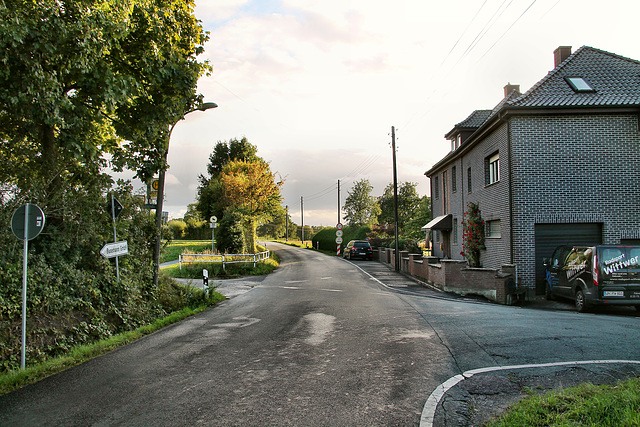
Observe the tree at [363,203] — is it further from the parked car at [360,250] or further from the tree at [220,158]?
the parked car at [360,250]

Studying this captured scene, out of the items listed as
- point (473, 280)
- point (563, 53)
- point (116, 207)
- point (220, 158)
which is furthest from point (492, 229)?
point (220, 158)

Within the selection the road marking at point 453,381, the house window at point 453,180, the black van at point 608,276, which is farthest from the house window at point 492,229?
the road marking at point 453,381

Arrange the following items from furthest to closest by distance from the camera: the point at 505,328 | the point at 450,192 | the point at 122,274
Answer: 1. the point at 450,192
2. the point at 122,274
3. the point at 505,328

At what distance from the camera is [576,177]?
15562 millimetres

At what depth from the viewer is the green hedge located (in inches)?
1811

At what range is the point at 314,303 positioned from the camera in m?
12.5

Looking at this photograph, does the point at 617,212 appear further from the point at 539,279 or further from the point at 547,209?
the point at 539,279

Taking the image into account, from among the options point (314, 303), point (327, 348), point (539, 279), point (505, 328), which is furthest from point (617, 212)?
point (327, 348)

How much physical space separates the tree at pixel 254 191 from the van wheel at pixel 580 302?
102ft

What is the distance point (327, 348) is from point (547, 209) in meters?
12.0

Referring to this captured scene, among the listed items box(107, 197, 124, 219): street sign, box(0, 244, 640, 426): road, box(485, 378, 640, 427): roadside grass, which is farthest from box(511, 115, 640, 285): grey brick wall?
box(107, 197, 124, 219): street sign

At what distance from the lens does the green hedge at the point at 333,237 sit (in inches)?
1811

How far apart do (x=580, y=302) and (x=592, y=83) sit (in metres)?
9.68

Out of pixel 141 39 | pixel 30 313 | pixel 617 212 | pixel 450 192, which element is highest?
pixel 141 39
